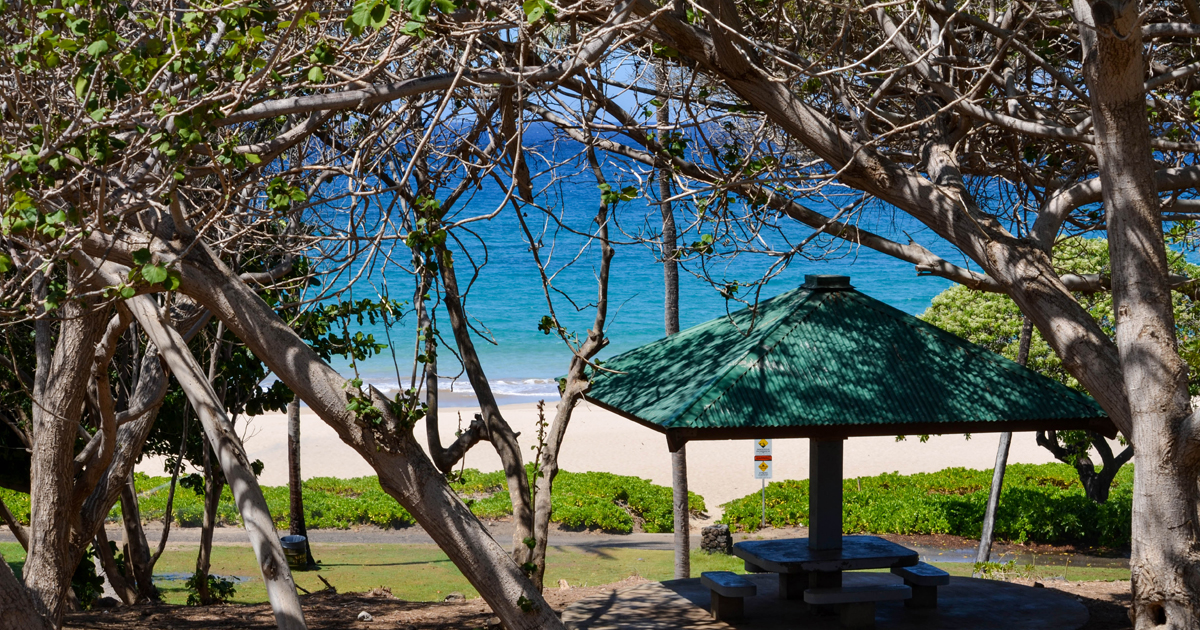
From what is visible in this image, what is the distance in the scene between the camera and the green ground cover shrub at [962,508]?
1549cm

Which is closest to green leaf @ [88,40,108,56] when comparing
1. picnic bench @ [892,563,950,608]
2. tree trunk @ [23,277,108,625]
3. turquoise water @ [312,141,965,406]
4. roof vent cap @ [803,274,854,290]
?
tree trunk @ [23,277,108,625]

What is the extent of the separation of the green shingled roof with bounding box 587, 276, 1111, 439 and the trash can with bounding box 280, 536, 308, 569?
24.0 ft

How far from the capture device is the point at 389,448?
13.8 ft

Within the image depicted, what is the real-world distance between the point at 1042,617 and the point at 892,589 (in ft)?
4.02

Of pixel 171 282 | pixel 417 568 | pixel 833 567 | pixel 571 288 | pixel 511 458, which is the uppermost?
pixel 571 288

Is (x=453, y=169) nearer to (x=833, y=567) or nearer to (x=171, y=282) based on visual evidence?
(x=171, y=282)

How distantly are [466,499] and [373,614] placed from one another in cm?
857

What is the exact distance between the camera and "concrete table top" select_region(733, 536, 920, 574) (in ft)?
25.7

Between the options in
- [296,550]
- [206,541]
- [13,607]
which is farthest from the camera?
[296,550]

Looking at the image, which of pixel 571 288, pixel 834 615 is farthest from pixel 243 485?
pixel 571 288

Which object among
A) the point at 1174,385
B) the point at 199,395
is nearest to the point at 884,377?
the point at 1174,385

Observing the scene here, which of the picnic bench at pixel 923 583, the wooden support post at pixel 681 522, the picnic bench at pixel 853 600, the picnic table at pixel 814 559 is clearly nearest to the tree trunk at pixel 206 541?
the wooden support post at pixel 681 522

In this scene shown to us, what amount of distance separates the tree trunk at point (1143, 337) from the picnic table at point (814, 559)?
2.56 m

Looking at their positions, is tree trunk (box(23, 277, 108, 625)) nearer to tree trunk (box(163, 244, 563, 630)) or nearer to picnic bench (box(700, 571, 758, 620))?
tree trunk (box(163, 244, 563, 630))
